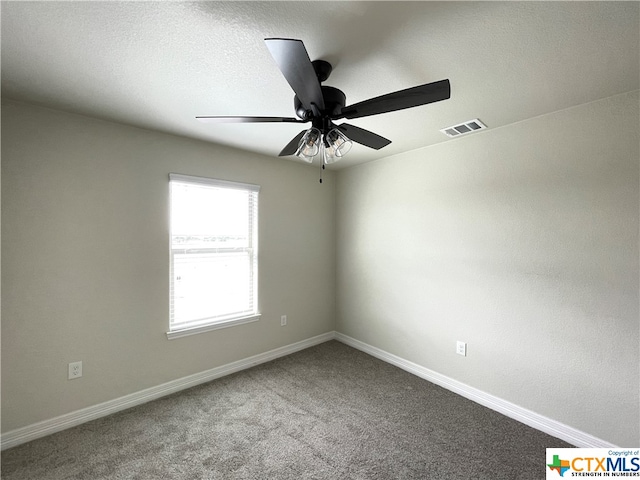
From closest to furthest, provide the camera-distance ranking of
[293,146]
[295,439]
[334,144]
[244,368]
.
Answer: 1. [334,144]
2. [293,146]
3. [295,439]
4. [244,368]

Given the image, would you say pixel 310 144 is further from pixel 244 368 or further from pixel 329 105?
pixel 244 368

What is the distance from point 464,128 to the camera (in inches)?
97.5

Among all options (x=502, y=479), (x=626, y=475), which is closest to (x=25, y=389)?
(x=502, y=479)

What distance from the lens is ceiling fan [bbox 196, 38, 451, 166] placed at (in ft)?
3.75

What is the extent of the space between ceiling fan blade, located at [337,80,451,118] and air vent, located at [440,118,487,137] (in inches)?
50.3

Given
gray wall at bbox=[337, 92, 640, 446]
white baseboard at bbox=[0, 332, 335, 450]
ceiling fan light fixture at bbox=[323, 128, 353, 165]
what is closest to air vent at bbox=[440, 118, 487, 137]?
gray wall at bbox=[337, 92, 640, 446]

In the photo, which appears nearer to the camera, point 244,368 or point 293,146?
point 293,146

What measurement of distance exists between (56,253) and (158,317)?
93 cm

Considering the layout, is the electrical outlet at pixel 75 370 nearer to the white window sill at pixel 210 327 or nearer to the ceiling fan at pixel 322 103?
the white window sill at pixel 210 327

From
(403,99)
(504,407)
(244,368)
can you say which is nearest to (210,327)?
(244,368)

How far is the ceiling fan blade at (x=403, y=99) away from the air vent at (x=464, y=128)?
128 cm

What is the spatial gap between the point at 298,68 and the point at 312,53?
443mm

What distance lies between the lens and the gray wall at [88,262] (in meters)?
2.02

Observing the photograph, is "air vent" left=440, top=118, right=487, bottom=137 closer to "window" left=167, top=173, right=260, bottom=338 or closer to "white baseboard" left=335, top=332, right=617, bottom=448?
"window" left=167, top=173, right=260, bottom=338
